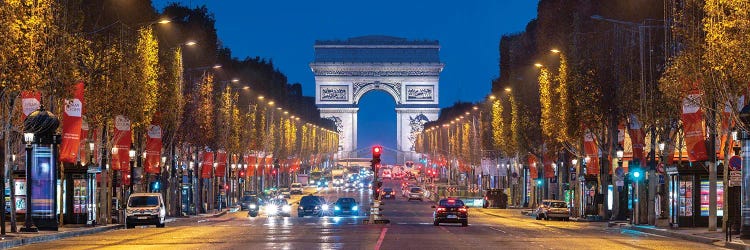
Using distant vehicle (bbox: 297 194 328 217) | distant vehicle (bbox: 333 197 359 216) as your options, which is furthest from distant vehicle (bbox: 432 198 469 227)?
distant vehicle (bbox: 333 197 359 216)

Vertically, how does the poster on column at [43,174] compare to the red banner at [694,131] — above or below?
below

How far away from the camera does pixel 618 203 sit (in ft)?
255

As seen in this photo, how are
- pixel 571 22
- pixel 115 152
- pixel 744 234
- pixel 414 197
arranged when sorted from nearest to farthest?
pixel 744 234
pixel 115 152
pixel 571 22
pixel 414 197

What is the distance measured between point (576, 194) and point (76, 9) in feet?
126

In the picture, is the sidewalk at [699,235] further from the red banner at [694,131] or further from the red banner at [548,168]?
the red banner at [548,168]

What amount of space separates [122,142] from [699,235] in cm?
2747

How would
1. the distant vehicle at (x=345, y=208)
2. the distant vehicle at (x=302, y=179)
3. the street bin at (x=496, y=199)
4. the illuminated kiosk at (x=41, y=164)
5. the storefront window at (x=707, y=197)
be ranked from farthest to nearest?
the distant vehicle at (x=302, y=179), the street bin at (x=496, y=199), the distant vehicle at (x=345, y=208), the storefront window at (x=707, y=197), the illuminated kiosk at (x=41, y=164)

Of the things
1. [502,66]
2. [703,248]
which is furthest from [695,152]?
[502,66]

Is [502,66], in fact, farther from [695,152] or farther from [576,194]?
[695,152]

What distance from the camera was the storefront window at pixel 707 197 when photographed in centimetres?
5662

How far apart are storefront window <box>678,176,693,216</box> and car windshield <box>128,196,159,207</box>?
23.4m

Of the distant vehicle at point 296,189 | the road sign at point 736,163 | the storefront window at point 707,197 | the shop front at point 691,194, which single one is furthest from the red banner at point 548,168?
the distant vehicle at point 296,189

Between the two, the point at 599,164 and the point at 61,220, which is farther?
the point at 599,164

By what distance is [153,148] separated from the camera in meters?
74.8
